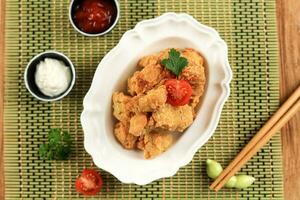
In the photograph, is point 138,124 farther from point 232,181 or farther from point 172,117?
point 232,181

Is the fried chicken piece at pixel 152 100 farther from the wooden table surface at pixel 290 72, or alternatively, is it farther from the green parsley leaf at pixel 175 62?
the wooden table surface at pixel 290 72

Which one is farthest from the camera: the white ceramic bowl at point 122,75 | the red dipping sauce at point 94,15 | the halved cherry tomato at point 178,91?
the red dipping sauce at point 94,15

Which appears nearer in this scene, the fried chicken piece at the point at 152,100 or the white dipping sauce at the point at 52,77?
the fried chicken piece at the point at 152,100

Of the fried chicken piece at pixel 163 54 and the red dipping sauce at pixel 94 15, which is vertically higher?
the red dipping sauce at pixel 94 15

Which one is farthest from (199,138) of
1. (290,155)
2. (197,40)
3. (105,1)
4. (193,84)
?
(105,1)

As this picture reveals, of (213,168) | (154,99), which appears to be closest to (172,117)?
(154,99)

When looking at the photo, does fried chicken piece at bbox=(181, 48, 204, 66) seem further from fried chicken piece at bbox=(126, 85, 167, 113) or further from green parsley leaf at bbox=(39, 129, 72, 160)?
green parsley leaf at bbox=(39, 129, 72, 160)

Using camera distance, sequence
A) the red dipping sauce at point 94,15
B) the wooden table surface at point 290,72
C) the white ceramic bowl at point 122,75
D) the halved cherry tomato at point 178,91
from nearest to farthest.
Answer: the halved cherry tomato at point 178,91 → the white ceramic bowl at point 122,75 → the red dipping sauce at point 94,15 → the wooden table surface at point 290,72

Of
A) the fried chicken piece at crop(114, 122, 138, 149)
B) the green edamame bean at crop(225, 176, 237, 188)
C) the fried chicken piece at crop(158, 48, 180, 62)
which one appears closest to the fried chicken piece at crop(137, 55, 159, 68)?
the fried chicken piece at crop(158, 48, 180, 62)

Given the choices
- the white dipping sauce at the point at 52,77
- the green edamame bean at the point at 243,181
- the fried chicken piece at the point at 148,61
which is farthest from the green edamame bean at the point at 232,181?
the white dipping sauce at the point at 52,77
